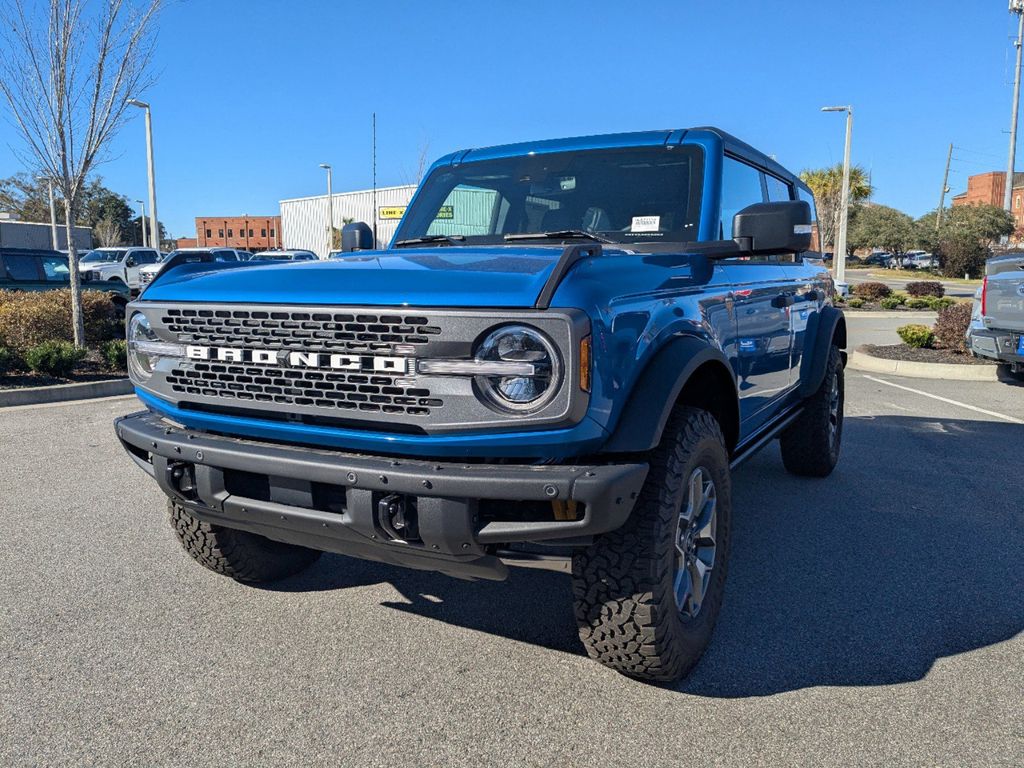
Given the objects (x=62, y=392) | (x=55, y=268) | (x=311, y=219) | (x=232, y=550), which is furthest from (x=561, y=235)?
(x=311, y=219)

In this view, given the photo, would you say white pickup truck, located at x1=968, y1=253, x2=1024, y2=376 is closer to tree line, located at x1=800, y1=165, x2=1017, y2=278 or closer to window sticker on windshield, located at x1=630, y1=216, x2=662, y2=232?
window sticker on windshield, located at x1=630, y1=216, x2=662, y2=232

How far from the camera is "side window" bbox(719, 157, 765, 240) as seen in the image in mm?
3652

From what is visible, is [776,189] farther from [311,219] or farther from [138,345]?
[311,219]

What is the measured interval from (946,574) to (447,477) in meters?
2.79

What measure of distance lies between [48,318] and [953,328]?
40.8 ft

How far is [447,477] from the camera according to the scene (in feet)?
7.39

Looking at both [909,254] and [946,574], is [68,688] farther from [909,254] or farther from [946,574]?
[909,254]

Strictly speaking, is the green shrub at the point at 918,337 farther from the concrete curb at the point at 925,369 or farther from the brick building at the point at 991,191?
the brick building at the point at 991,191

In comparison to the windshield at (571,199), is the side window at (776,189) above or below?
above

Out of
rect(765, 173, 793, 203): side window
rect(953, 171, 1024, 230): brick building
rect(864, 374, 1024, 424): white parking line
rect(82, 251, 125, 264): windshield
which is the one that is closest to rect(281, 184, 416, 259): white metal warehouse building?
rect(82, 251, 125, 264): windshield

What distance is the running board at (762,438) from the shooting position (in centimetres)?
360

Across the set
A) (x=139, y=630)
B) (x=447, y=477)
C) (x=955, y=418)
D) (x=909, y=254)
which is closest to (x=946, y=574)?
(x=447, y=477)

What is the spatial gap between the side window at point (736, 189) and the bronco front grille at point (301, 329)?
1.79 m

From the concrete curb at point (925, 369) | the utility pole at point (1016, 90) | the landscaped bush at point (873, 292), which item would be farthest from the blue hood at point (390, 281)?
the utility pole at point (1016, 90)
